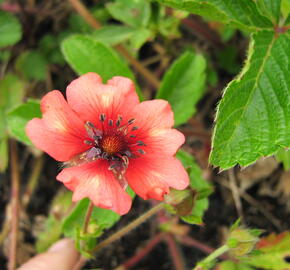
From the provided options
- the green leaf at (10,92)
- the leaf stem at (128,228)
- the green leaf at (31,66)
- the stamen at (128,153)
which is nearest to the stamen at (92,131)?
the stamen at (128,153)

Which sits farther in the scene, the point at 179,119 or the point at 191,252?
the point at 191,252

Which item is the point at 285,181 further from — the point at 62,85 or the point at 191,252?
the point at 62,85

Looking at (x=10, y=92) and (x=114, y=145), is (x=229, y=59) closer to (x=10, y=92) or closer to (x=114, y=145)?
(x=10, y=92)

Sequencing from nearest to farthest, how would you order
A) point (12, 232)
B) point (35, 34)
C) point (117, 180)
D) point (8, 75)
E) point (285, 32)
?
1. point (117, 180)
2. point (285, 32)
3. point (12, 232)
4. point (8, 75)
5. point (35, 34)

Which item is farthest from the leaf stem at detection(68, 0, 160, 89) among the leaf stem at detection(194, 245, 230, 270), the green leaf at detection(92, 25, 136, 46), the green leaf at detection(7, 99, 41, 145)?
the leaf stem at detection(194, 245, 230, 270)

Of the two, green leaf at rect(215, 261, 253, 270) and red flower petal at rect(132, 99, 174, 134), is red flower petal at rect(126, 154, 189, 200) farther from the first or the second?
green leaf at rect(215, 261, 253, 270)

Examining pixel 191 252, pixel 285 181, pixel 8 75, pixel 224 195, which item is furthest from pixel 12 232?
pixel 285 181
